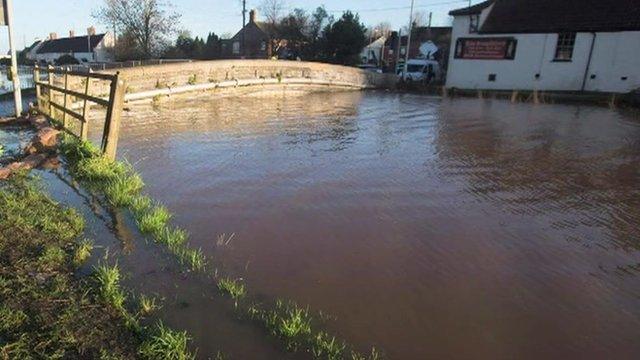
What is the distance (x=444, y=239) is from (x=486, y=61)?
91.8ft

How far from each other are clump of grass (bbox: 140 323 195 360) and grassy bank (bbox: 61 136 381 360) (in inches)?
22.2

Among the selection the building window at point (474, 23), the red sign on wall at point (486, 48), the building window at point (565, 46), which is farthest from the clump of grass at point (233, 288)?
the building window at point (474, 23)

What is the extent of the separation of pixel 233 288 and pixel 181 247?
1.01 m

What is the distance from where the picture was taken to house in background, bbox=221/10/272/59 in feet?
185

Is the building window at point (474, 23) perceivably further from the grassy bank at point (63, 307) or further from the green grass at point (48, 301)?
the grassy bank at point (63, 307)

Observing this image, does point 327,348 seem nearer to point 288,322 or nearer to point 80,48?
point 288,322

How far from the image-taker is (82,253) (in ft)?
13.3

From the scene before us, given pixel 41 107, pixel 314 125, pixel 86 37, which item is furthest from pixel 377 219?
pixel 86 37

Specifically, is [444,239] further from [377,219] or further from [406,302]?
[406,302]

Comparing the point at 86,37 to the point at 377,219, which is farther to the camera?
the point at 86,37

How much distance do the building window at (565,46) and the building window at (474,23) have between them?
4980 millimetres

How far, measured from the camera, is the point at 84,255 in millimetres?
4066

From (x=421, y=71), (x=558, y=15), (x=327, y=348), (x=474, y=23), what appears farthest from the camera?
(x=421, y=71)

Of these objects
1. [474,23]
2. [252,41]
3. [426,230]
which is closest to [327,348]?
[426,230]
